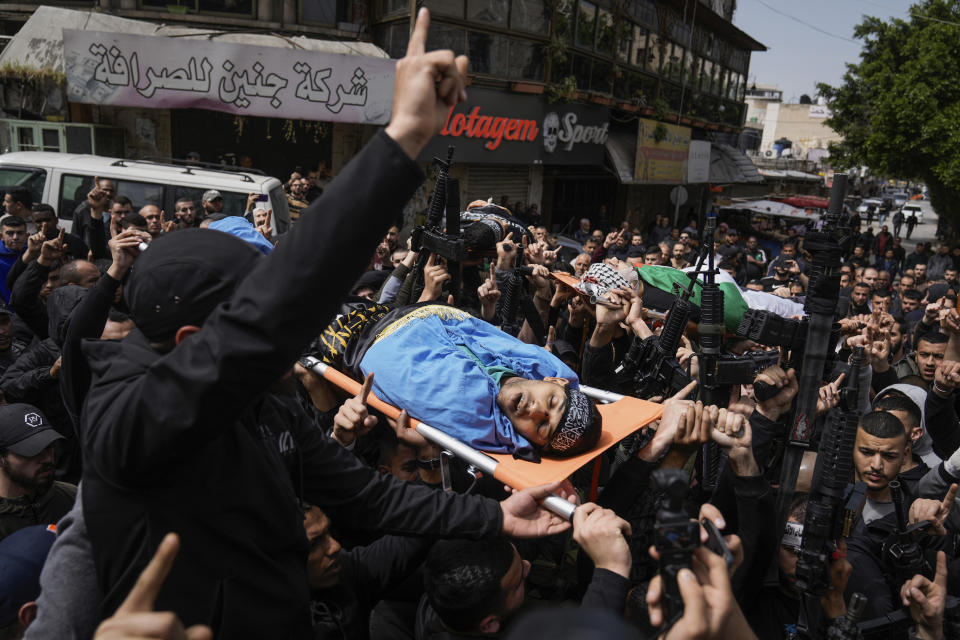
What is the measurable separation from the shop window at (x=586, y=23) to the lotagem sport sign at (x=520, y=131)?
152 centimetres

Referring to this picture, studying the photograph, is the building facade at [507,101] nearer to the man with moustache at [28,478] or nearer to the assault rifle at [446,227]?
the assault rifle at [446,227]

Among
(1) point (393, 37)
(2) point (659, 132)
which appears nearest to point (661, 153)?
(2) point (659, 132)

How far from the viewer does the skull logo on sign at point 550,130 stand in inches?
572

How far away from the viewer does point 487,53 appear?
13.1 m

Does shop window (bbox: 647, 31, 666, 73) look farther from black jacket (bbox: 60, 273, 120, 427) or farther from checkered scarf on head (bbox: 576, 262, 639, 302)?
black jacket (bbox: 60, 273, 120, 427)

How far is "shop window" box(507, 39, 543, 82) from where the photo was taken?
44.6 ft

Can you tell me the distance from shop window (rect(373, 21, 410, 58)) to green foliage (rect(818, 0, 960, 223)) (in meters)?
12.0

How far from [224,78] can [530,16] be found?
6.73 m

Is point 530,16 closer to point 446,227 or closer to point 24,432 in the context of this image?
point 446,227

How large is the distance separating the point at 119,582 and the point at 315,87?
426 inches

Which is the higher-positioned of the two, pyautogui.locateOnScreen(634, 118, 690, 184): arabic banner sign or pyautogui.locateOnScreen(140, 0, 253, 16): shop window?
pyautogui.locateOnScreen(140, 0, 253, 16): shop window

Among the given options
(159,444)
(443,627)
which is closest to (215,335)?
(159,444)

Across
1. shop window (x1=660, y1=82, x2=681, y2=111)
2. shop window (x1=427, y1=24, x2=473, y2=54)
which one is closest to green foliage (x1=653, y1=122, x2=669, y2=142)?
shop window (x1=660, y1=82, x2=681, y2=111)

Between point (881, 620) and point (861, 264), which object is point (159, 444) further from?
point (861, 264)
